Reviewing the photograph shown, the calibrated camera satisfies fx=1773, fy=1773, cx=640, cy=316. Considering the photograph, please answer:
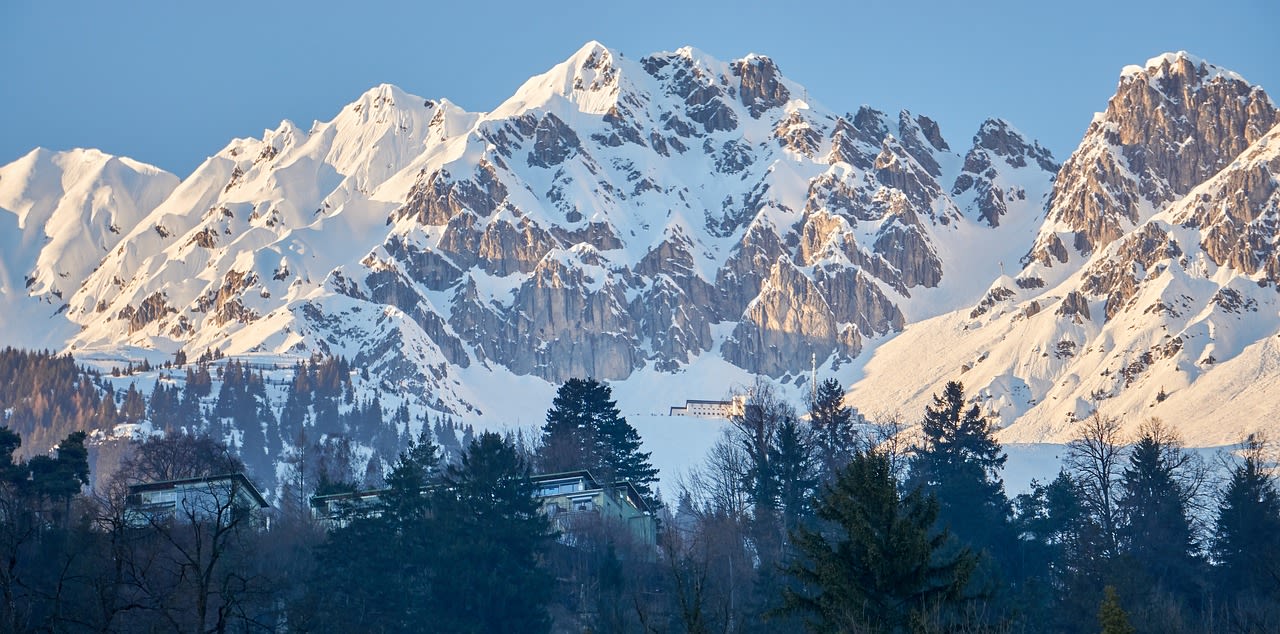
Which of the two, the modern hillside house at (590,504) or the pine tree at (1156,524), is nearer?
the pine tree at (1156,524)

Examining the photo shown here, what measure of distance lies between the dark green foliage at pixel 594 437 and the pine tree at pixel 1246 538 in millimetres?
34300

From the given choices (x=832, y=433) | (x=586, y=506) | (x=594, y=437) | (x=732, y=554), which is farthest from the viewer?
(x=594, y=437)

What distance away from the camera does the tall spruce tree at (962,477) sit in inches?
3103

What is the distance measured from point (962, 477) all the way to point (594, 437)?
26305 mm

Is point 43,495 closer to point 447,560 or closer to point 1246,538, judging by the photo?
point 447,560

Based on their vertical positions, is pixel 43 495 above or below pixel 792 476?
below

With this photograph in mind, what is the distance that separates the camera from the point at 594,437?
101000 millimetres

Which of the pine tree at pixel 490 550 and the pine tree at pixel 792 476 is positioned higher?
the pine tree at pixel 792 476

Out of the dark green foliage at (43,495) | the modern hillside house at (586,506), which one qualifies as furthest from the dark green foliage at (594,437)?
the dark green foliage at (43,495)

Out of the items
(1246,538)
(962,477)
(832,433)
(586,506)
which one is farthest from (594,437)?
(1246,538)

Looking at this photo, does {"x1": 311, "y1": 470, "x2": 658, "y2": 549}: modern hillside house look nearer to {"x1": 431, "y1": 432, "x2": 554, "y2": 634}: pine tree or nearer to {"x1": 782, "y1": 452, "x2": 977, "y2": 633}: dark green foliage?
{"x1": 431, "y1": 432, "x2": 554, "y2": 634}: pine tree

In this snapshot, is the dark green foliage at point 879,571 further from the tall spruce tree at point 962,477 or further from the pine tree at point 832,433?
the pine tree at point 832,433

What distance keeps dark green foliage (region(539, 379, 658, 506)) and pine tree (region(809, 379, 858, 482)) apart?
10206 mm

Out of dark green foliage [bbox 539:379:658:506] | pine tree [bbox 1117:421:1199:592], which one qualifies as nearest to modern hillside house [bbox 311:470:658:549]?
dark green foliage [bbox 539:379:658:506]
